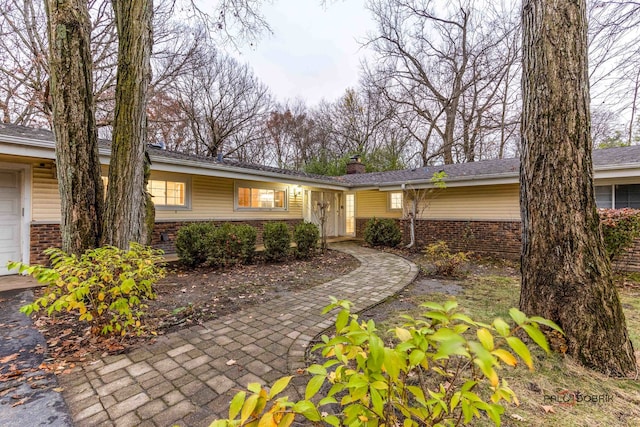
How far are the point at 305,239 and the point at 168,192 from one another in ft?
13.2

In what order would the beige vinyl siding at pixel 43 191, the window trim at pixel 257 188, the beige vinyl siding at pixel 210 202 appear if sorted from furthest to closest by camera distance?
the window trim at pixel 257 188
the beige vinyl siding at pixel 210 202
the beige vinyl siding at pixel 43 191

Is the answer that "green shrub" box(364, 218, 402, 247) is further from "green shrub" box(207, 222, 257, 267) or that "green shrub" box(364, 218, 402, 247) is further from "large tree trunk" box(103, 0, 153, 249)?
"large tree trunk" box(103, 0, 153, 249)

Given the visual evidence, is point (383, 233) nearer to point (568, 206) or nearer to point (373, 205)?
point (373, 205)

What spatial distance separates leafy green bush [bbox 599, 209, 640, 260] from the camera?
514 cm

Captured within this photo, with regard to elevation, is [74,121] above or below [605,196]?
above

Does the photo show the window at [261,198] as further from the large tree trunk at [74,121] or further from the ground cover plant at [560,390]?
the ground cover plant at [560,390]

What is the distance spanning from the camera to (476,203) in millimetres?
8891

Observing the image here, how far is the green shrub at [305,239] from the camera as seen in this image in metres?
7.58

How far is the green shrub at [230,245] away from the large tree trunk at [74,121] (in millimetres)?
2823

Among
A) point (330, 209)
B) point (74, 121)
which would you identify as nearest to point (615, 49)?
point (330, 209)

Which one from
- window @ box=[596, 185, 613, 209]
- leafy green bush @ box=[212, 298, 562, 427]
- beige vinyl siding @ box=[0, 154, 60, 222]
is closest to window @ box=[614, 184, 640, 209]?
window @ box=[596, 185, 613, 209]

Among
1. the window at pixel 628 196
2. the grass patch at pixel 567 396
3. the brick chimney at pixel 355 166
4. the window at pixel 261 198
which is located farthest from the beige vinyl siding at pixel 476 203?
the brick chimney at pixel 355 166

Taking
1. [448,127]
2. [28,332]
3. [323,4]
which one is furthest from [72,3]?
[448,127]

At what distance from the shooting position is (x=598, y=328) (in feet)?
7.83
